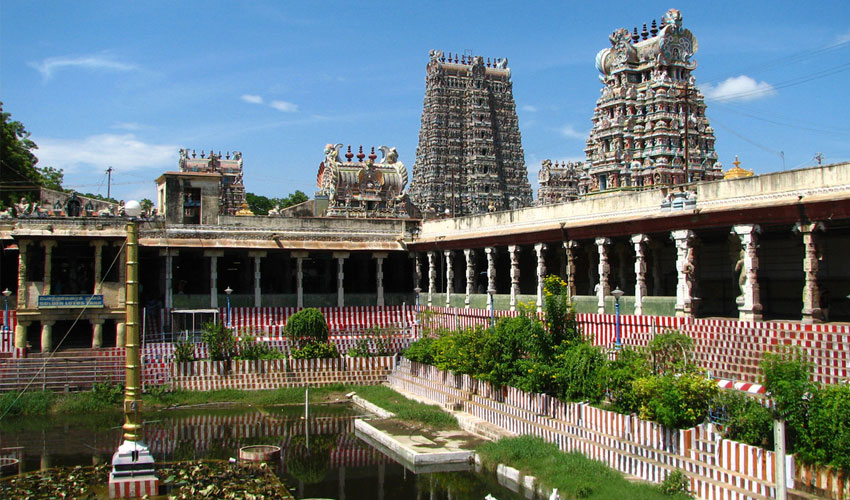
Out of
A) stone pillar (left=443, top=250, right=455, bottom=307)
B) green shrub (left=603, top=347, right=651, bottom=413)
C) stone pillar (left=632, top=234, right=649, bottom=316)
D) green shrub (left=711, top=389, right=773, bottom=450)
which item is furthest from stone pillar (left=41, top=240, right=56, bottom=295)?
green shrub (left=711, top=389, right=773, bottom=450)

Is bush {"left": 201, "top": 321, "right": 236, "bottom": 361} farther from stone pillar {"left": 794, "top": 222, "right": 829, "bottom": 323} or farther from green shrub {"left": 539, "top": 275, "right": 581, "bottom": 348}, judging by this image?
stone pillar {"left": 794, "top": 222, "right": 829, "bottom": 323}

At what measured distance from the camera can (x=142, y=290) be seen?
3800cm

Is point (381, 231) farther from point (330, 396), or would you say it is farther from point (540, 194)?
point (540, 194)

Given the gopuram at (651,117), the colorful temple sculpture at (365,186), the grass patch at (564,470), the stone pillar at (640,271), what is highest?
the gopuram at (651,117)

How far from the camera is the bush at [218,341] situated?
31219mm

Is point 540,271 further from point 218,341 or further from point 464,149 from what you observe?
point 464,149

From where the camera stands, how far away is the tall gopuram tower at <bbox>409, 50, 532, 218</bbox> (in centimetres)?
7300

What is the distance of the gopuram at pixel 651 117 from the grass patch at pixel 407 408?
88.6ft

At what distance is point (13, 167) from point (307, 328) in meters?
25.5

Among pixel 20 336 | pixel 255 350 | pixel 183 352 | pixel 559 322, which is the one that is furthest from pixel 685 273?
pixel 20 336

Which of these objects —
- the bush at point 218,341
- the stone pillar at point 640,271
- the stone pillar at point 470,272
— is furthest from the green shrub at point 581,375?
the bush at point 218,341

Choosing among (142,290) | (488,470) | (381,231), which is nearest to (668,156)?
(381,231)

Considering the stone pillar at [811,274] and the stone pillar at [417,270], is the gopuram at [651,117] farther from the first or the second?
the stone pillar at [811,274]

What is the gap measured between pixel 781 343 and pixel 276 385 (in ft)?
61.0
